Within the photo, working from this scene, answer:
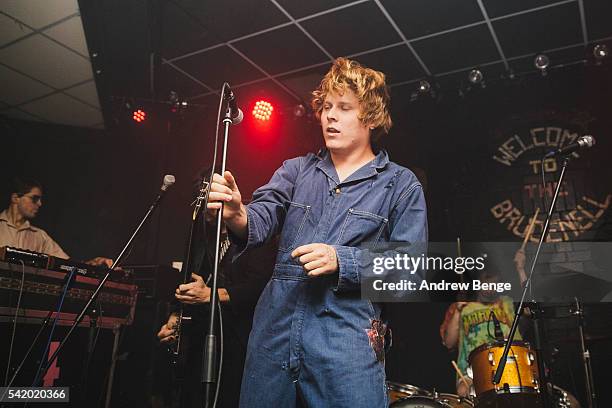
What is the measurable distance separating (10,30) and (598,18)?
556 cm

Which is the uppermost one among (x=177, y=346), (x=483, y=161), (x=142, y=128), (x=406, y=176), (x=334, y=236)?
(x=142, y=128)

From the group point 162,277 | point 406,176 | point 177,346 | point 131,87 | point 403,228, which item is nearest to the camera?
point 403,228

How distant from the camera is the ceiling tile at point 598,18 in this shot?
14.1 ft

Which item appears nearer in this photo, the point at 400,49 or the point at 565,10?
the point at 565,10

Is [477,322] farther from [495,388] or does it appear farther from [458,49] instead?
[458,49]

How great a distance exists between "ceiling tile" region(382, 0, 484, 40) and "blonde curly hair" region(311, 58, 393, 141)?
2.98m

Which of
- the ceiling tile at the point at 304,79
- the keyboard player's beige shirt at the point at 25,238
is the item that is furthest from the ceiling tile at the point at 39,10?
the ceiling tile at the point at 304,79

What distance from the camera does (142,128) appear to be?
5719 mm

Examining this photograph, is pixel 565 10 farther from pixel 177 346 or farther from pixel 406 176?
pixel 177 346

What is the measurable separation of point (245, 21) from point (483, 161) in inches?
124

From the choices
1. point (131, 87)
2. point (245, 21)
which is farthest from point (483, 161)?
point (131, 87)

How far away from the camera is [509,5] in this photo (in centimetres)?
430

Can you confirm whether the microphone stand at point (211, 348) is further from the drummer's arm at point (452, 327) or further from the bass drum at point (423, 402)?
the drummer's arm at point (452, 327)

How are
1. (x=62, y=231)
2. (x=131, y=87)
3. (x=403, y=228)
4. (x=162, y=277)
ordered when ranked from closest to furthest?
1. (x=403, y=228)
2. (x=162, y=277)
3. (x=131, y=87)
4. (x=62, y=231)
